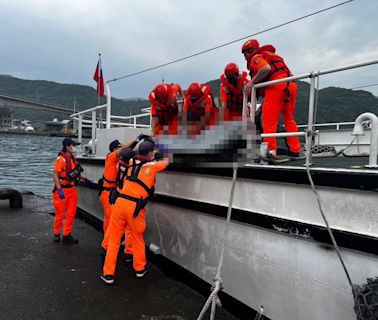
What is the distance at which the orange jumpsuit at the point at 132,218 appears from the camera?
12.0 feet

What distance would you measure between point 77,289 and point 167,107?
2411 millimetres

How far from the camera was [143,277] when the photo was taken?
4070 mm

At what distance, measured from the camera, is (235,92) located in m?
4.11

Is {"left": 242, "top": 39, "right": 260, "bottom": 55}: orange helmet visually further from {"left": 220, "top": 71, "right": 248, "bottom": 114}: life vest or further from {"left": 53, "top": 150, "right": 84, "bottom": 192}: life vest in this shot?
{"left": 53, "top": 150, "right": 84, "bottom": 192}: life vest

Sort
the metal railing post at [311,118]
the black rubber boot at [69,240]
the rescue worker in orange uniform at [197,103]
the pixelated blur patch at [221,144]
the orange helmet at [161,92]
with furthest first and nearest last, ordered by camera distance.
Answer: the black rubber boot at [69,240] < the orange helmet at [161,92] < the rescue worker in orange uniform at [197,103] < the pixelated blur patch at [221,144] < the metal railing post at [311,118]

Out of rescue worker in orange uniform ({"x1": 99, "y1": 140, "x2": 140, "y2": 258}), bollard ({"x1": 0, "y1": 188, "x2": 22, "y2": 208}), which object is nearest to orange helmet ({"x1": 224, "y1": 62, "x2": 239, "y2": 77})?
rescue worker in orange uniform ({"x1": 99, "y1": 140, "x2": 140, "y2": 258})

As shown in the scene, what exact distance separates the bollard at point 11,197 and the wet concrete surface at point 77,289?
9.62 feet

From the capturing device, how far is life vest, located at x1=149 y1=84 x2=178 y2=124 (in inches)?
172

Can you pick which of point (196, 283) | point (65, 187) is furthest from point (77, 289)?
point (65, 187)

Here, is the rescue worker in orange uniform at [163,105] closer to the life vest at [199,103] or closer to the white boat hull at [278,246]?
the life vest at [199,103]

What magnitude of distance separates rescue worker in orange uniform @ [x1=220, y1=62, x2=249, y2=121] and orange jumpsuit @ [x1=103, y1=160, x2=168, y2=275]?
115cm

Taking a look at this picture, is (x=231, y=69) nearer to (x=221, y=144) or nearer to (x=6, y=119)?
(x=221, y=144)

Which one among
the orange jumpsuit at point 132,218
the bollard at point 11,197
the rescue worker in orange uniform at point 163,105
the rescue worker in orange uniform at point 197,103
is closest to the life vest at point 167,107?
the rescue worker in orange uniform at point 163,105

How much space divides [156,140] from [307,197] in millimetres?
2048
